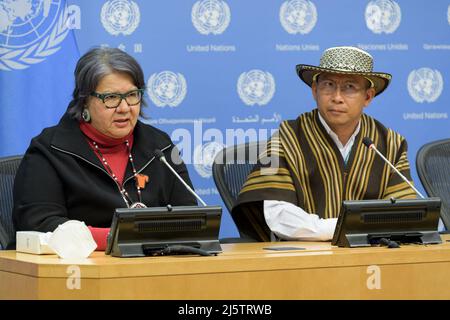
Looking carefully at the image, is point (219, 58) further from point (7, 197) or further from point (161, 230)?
point (161, 230)

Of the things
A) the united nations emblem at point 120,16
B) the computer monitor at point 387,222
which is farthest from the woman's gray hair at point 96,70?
the united nations emblem at point 120,16

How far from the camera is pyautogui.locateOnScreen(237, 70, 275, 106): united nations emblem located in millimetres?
5070

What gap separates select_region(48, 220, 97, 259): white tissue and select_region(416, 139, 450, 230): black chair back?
6.32ft

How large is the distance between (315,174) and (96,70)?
104 cm

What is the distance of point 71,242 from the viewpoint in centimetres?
295

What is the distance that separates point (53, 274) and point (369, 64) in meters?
1.96

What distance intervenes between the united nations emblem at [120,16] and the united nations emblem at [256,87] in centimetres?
62

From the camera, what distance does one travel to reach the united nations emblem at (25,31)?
4.49m

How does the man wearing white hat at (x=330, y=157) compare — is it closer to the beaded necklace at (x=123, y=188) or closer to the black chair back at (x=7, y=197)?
the beaded necklace at (x=123, y=188)

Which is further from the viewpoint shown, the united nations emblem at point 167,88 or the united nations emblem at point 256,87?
the united nations emblem at point 256,87

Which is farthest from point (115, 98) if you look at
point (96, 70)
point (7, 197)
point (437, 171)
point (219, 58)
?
point (437, 171)
